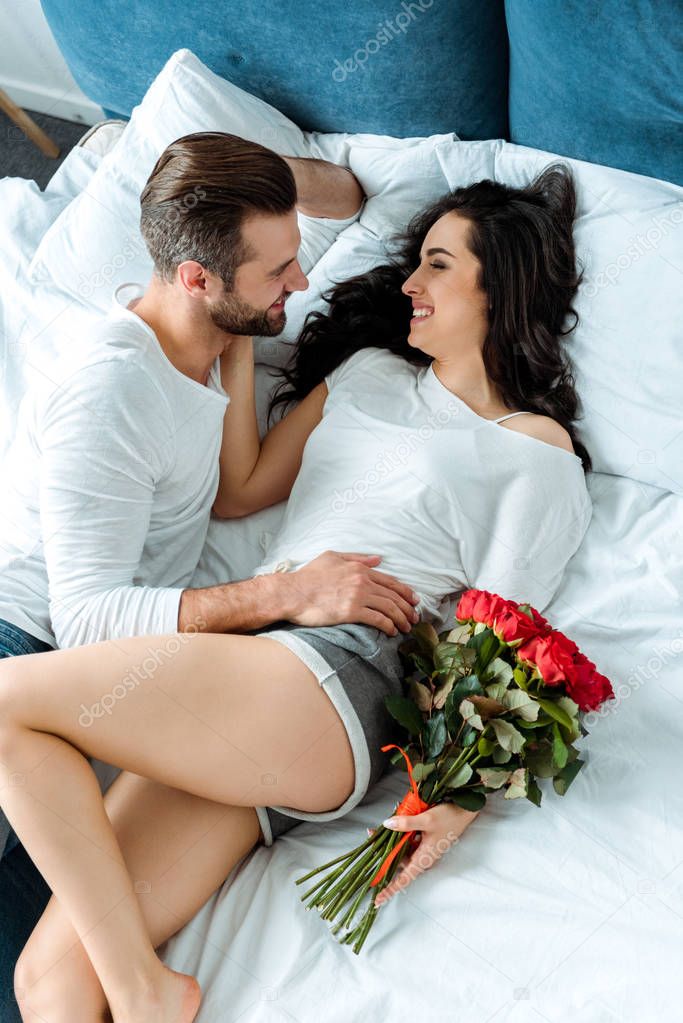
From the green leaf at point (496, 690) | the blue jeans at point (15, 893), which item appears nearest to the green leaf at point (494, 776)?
the green leaf at point (496, 690)

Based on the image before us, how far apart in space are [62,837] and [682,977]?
2.76 ft

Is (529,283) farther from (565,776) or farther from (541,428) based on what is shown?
(565,776)

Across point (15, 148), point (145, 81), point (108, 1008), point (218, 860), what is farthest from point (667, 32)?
point (15, 148)

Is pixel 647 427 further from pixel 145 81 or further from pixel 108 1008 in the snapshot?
pixel 145 81

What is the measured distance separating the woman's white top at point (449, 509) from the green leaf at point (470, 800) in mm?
325

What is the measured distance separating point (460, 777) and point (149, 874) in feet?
1.60

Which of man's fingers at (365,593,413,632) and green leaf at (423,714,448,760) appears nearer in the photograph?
green leaf at (423,714,448,760)

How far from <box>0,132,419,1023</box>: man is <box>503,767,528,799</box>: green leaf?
30 cm

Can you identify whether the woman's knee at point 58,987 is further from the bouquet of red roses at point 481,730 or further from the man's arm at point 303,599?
the man's arm at point 303,599

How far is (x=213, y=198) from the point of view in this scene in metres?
1.51

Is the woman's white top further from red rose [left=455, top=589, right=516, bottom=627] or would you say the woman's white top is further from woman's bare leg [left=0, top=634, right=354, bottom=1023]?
woman's bare leg [left=0, top=634, right=354, bottom=1023]

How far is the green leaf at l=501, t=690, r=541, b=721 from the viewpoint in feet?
4.30

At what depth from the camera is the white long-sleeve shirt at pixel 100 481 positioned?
1.50 m
